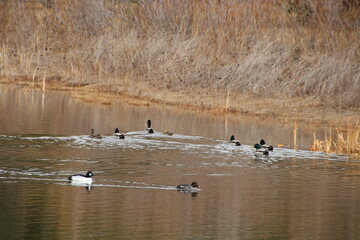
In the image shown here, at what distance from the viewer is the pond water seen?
15.2 m

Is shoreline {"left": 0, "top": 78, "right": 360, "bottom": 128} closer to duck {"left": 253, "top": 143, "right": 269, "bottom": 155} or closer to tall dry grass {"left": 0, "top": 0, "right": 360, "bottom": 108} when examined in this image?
tall dry grass {"left": 0, "top": 0, "right": 360, "bottom": 108}

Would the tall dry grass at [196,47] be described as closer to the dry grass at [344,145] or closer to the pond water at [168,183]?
the pond water at [168,183]

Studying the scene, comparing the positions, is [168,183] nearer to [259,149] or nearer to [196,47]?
[259,149]

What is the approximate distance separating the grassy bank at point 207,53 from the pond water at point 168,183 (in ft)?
11.3

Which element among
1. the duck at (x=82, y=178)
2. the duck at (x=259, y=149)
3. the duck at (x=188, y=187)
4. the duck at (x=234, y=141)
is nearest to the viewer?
the duck at (x=188, y=187)

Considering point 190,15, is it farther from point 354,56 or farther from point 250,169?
point 250,169

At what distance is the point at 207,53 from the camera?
38938mm

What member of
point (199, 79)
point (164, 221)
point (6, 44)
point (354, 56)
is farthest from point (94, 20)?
point (164, 221)

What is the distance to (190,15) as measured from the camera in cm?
4253

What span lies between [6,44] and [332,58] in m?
21.3

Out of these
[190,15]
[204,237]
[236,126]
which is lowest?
[204,237]

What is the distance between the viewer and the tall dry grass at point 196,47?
35.5 meters

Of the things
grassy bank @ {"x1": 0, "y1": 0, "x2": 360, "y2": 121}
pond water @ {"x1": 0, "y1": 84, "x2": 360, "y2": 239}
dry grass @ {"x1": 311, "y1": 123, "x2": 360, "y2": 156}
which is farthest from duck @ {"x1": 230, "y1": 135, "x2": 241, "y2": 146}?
grassy bank @ {"x1": 0, "y1": 0, "x2": 360, "y2": 121}

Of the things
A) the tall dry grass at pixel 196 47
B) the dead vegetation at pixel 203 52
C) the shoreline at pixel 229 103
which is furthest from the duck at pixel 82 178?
the tall dry grass at pixel 196 47
